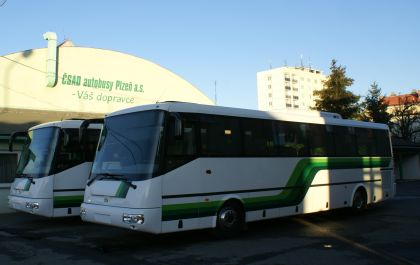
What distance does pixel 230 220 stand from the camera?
10.9 metres

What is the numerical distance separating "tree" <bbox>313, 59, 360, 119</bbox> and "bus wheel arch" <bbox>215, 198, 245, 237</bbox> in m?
37.1

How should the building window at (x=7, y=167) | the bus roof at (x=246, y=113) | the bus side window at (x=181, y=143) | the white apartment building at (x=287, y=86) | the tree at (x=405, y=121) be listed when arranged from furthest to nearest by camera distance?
the white apartment building at (x=287, y=86), the tree at (x=405, y=121), the building window at (x=7, y=167), the bus roof at (x=246, y=113), the bus side window at (x=181, y=143)

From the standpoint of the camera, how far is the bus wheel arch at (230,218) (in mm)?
10617

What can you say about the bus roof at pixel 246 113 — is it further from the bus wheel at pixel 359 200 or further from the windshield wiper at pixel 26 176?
the windshield wiper at pixel 26 176

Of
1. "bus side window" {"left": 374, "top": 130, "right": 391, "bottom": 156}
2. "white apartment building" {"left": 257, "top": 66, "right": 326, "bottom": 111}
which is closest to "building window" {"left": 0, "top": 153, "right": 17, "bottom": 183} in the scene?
Answer: "bus side window" {"left": 374, "top": 130, "right": 391, "bottom": 156}

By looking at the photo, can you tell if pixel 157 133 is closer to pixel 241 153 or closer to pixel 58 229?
pixel 241 153

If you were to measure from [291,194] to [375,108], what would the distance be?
43.7 m

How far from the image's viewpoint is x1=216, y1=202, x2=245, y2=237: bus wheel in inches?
418

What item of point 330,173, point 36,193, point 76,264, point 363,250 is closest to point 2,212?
point 36,193

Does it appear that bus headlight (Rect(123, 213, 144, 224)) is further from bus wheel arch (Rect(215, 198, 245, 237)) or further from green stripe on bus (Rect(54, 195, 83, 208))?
green stripe on bus (Rect(54, 195, 83, 208))

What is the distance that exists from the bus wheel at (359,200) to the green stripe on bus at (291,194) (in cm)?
83

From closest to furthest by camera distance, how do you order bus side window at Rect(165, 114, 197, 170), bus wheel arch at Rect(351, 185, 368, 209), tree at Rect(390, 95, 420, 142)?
bus side window at Rect(165, 114, 197, 170) < bus wheel arch at Rect(351, 185, 368, 209) < tree at Rect(390, 95, 420, 142)

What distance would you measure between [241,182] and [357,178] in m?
5.58

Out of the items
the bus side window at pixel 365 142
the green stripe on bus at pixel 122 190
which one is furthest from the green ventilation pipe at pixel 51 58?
the bus side window at pixel 365 142
